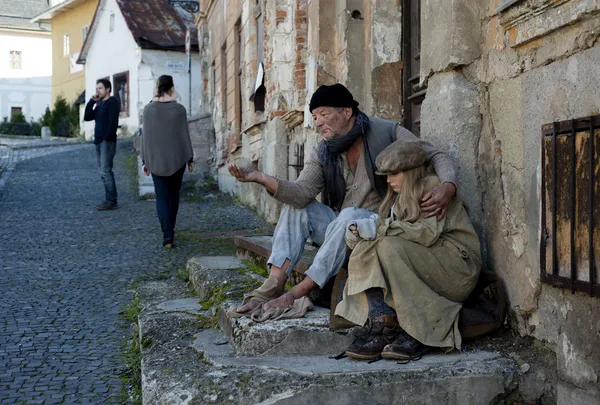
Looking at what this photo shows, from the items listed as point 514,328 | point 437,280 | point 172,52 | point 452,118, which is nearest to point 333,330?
point 437,280

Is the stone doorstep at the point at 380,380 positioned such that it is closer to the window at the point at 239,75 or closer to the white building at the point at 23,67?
the window at the point at 239,75

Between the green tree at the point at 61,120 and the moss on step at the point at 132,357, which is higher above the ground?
the green tree at the point at 61,120

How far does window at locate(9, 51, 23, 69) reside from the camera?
1912 inches

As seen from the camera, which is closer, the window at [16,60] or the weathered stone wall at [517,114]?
the weathered stone wall at [517,114]

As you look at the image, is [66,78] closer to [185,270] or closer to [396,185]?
[185,270]

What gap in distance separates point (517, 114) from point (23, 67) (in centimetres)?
4948

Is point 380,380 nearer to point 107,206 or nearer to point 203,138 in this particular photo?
point 107,206

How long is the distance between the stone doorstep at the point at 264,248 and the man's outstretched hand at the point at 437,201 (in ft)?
3.55

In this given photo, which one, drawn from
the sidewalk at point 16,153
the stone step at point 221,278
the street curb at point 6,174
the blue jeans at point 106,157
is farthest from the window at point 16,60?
the stone step at point 221,278

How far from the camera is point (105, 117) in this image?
405 inches

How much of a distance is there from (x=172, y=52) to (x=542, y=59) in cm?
2539

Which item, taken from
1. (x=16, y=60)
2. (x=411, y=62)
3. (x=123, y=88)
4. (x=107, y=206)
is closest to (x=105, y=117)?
(x=107, y=206)

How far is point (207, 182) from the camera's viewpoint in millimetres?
15219

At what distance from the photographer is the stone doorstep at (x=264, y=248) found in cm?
441
